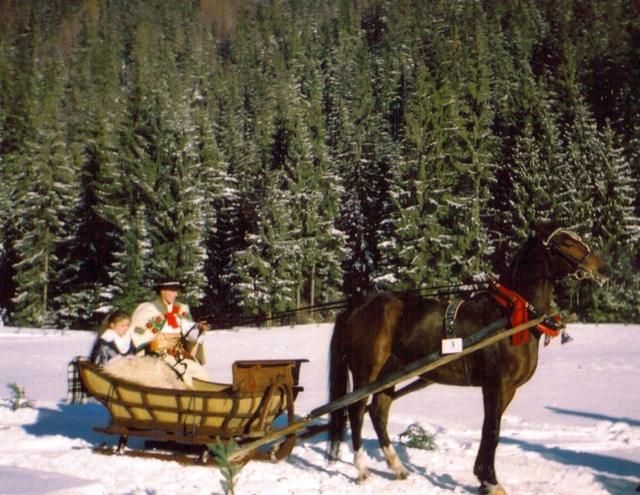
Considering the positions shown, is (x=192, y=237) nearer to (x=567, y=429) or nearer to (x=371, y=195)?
(x=371, y=195)

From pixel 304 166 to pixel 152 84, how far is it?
11669 mm

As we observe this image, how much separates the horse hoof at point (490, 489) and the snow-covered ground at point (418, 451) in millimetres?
261

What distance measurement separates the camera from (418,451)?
9164mm

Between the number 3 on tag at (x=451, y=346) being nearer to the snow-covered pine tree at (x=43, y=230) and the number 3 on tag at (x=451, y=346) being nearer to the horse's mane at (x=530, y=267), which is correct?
the horse's mane at (x=530, y=267)

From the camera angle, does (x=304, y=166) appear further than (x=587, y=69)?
No

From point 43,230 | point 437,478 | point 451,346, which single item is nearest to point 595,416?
point 437,478

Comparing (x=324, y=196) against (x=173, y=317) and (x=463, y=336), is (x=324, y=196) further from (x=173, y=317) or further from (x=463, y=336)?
(x=463, y=336)

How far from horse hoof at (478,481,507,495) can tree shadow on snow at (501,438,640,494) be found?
1.11 m

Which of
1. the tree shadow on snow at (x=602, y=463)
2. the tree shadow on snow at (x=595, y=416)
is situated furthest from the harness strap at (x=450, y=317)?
the tree shadow on snow at (x=595, y=416)

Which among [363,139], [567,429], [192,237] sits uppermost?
[363,139]

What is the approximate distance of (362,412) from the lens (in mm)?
8438

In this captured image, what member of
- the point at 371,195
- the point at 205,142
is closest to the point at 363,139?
the point at 371,195

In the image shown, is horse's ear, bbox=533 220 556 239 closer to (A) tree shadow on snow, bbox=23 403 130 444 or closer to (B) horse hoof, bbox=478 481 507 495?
(B) horse hoof, bbox=478 481 507 495

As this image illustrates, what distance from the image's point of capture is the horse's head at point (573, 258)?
7.28 meters
